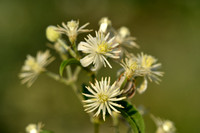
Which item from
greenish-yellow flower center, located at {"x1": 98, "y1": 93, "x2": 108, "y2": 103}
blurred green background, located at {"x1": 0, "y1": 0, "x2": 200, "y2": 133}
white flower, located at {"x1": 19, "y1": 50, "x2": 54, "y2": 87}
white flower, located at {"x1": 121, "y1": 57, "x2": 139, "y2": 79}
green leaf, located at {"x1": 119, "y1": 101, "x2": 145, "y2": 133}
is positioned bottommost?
green leaf, located at {"x1": 119, "y1": 101, "x2": 145, "y2": 133}

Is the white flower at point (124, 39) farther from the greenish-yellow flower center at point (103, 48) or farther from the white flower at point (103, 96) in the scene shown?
the white flower at point (103, 96)

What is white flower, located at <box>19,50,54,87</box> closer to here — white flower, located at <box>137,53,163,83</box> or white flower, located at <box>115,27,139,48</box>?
white flower, located at <box>115,27,139,48</box>

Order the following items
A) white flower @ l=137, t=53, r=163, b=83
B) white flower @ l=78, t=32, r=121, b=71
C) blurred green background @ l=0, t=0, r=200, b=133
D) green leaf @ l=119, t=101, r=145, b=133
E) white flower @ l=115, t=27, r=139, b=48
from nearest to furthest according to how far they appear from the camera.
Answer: green leaf @ l=119, t=101, r=145, b=133 → white flower @ l=78, t=32, r=121, b=71 → white flower @ l=137, t=53, r=163, b=83 → white flower @ l=115, t=27, r=139, b=48 → blurred green background @ l=0, t=0, r=200, b=133

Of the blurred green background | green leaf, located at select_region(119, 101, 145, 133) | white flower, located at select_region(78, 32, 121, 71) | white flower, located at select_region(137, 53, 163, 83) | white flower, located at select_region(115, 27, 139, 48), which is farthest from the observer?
the blurred green background

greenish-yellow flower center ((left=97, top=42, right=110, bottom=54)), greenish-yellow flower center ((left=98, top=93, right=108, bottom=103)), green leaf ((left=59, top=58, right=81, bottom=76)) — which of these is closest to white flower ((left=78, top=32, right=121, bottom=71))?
greenish-yellow flower center ((left=97, top=42, right=110, bottom=54))

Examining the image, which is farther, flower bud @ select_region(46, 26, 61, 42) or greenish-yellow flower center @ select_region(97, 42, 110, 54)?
flower bud @ select_region(46, 26, 61, 42)

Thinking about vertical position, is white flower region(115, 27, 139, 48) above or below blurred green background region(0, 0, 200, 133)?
below

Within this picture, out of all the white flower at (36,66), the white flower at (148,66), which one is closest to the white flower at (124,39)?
the white flower at (148,66)
